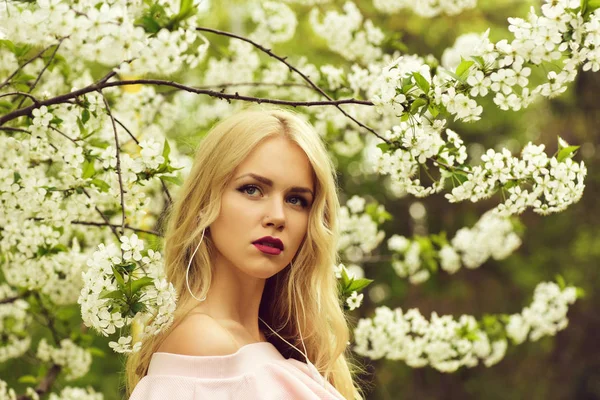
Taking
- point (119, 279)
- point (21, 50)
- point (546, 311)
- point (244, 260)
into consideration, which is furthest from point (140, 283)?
point (546, 311)

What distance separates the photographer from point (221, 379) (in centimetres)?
248

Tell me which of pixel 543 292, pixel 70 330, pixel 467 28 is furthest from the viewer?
pixel 467 28

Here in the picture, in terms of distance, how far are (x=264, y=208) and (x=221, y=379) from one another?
60 centimetres

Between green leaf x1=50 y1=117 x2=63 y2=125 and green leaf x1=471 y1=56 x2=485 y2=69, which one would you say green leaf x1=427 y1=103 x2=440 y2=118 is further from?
green leaf x1=50 y1=117 x2=63 y2=125

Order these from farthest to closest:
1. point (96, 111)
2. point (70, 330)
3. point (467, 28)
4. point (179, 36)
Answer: point (467, 28) → point (70, 330) → point (96, 111) → point (179, 36)

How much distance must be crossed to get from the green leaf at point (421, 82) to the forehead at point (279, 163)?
0.57m

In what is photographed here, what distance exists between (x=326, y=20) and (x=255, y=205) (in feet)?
9.72

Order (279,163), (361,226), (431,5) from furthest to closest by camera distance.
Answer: (431,5) < (361,226) < (279,163)

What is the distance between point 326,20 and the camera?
5.40 m

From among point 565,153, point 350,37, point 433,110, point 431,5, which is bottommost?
point 433,110

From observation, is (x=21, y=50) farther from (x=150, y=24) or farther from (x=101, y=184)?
(x=150, y=24)

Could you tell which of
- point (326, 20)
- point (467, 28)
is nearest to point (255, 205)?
point (326, 20)

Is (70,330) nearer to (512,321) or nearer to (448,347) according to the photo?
(448,347)

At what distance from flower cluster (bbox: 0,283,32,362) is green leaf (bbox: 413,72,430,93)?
9.49ft
